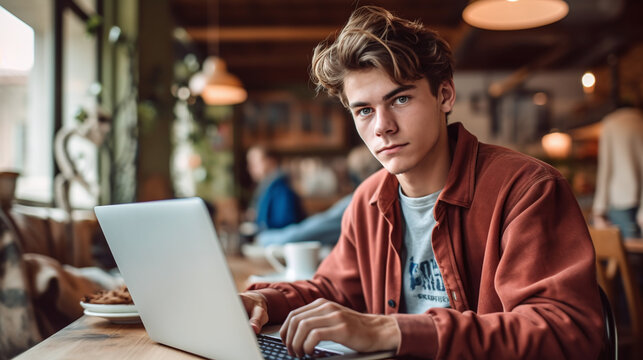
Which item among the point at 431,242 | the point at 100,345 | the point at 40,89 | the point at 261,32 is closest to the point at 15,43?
the point at 40,89

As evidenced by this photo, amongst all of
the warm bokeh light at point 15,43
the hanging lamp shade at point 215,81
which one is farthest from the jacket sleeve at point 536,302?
the hanging lamp shade at point 215,81

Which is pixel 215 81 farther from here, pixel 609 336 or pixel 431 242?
pixel 609 336

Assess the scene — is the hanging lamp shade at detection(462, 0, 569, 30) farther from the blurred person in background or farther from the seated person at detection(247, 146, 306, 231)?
the blurred person in background

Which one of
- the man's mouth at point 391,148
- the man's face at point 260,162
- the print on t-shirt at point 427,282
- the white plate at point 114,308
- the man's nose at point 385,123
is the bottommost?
the white plate at point 114,308

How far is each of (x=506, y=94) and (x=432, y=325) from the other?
28.7 ft

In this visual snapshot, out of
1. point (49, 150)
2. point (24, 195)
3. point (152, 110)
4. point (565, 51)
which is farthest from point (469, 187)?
point (565, 51)

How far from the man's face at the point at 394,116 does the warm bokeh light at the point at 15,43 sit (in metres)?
1.96

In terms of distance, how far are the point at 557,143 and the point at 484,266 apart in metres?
7.75

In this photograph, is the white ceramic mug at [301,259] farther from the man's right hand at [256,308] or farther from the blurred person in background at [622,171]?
the blurred person in background at [622,171]

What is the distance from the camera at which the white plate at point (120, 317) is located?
114cm

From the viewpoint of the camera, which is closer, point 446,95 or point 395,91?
point 395,91

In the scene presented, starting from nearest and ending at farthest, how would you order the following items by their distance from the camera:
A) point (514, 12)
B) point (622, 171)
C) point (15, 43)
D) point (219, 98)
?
point (15, 43), point (514, 12), point (622, 171), point (219, 98)

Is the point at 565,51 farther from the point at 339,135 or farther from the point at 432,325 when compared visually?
the point at 432,325

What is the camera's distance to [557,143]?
8062 mm
